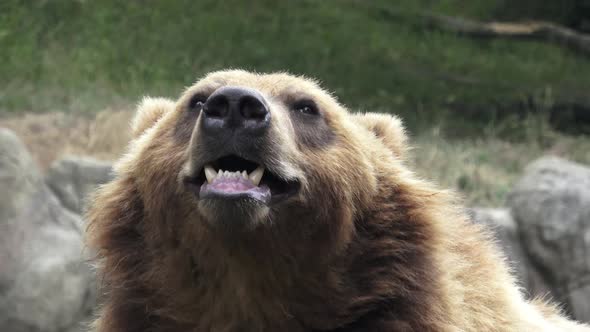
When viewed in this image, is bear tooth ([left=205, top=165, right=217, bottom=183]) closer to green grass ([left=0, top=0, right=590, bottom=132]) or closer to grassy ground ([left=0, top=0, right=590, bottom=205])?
grassy ground ([left=0, top=0, right=590, bottom=205])

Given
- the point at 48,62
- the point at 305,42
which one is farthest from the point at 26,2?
the point at 305,42

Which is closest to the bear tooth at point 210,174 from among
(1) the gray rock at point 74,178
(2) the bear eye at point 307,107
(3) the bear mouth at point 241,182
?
(3) the bear mouth at point 241,182

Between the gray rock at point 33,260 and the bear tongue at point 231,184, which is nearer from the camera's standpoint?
the bear tongue at point 231,184

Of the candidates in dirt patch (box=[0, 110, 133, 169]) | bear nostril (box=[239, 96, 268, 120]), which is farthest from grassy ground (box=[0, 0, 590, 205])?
bear nostril (box=[239, 96, 268, 120])

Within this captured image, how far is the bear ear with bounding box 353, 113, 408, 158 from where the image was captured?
3877mm

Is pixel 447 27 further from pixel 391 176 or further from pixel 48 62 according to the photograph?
pixel 391 176

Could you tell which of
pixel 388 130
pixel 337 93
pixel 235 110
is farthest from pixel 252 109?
pixel 337 93

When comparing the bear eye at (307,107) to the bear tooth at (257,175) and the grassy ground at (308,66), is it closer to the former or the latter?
the bear tooth at (257,175)

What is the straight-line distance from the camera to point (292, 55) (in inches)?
415

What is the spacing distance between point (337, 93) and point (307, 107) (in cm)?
696

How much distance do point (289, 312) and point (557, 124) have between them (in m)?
8.15

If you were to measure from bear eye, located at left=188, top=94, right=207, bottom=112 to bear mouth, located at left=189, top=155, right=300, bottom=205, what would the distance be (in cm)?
39

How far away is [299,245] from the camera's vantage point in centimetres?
314

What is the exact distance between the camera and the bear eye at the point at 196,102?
3.34 metres
